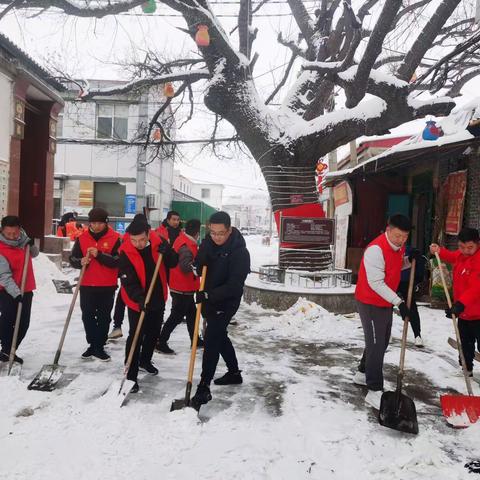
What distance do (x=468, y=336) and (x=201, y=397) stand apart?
9.65 feet

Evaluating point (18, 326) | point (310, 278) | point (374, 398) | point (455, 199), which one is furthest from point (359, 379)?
point (455, 199)

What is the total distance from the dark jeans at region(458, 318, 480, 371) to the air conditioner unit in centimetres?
1970

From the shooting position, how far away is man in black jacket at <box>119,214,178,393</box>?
4.06 metres

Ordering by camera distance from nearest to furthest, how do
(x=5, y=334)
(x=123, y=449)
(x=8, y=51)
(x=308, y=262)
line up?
(x=123, y=449) → (x=5, y=334) → (x=308, y=262) → (x=8, y=51)

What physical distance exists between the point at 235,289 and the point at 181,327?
338cm

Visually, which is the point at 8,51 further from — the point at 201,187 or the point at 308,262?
the point at 201,187

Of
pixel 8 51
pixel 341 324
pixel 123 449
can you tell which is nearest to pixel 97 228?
pixel 123 449

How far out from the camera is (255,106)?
877 cm

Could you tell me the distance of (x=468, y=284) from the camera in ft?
14.0

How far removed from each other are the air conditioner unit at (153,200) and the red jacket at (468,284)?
1959 centimetres

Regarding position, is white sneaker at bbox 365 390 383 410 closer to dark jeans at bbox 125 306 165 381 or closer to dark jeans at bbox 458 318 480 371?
dark jeans at bbox 458 318 480 371

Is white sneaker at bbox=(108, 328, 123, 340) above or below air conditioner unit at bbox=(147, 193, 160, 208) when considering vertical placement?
below

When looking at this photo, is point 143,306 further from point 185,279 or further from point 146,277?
point 185,279

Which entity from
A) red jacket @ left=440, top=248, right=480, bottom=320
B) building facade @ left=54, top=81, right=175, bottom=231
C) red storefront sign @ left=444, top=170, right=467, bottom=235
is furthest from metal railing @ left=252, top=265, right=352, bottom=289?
building facade @ left=54, top=81, right=175, bottom=231
